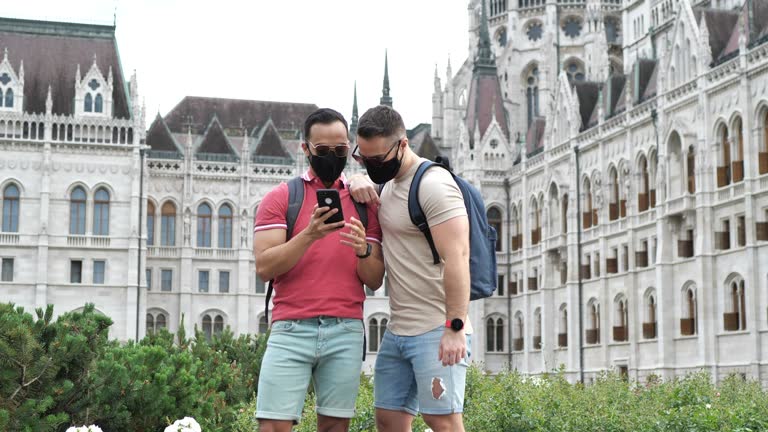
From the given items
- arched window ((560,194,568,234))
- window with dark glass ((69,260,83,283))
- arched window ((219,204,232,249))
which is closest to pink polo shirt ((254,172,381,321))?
arched window ((560,194,568,234))

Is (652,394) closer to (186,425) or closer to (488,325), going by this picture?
(186,425)

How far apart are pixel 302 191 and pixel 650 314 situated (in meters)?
37.9

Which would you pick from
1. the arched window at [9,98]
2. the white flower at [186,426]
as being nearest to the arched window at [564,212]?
the arched window at [9,98]

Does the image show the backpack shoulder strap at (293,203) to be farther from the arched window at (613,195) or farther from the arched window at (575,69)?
the arched window at (575,69)

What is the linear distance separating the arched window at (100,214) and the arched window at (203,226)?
5471 mm

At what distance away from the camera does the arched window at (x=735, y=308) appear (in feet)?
123

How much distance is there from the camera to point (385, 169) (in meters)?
7.46

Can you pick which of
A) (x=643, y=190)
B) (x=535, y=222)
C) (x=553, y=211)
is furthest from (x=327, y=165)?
(x=535, y=222)

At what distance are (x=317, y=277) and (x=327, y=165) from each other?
76 cm

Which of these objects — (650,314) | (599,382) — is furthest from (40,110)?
(599,382)

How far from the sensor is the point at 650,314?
4384 cm

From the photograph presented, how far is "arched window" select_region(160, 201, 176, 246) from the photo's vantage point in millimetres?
58781

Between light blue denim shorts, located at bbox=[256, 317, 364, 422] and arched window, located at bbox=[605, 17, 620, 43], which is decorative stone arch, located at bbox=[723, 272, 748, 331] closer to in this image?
light blue denim shorts, located at bbox=[256, 317, 364, 422]

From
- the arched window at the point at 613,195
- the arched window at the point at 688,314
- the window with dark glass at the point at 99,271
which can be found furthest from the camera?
the window with dark glass at the point at 99,271
